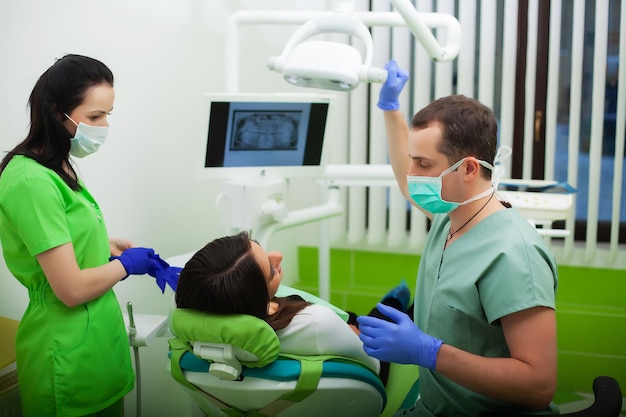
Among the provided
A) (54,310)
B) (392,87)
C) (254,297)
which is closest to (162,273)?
(54,310)

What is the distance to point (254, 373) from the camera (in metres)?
1.35

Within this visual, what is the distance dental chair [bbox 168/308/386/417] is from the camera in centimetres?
129

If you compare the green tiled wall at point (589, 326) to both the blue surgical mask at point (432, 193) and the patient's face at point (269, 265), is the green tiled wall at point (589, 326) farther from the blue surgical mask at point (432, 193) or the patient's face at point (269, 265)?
the patient's face at point (269, 265)

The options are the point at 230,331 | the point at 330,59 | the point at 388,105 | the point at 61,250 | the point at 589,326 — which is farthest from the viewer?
the point at 589,326

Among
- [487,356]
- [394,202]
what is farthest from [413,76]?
[487,356]

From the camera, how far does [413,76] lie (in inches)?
124

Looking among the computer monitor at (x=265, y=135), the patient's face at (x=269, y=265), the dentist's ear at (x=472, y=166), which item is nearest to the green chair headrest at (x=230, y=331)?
the patient's face at (x=269, y=265)

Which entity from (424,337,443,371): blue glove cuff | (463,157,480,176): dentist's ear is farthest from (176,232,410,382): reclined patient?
(463,157,480,176): dentist's ear

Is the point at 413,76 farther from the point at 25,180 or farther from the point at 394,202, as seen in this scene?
the point at 25,180

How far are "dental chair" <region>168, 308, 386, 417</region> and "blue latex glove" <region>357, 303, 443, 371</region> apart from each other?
0.10 metres

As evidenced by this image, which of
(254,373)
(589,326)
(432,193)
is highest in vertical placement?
(432,193)

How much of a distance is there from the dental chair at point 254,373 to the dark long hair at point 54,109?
17.4 inches

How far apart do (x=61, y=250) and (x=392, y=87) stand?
0.90m

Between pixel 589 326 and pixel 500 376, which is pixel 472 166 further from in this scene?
pixel 589 326
